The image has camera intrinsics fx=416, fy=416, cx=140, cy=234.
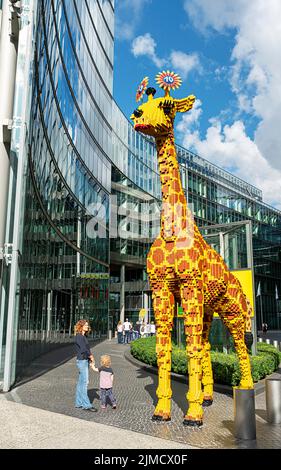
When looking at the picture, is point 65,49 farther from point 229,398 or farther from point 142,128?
point 229,398

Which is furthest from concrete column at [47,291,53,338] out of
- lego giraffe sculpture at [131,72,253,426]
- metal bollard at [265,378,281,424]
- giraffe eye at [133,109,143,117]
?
metal bollard at [265,378,281,424]

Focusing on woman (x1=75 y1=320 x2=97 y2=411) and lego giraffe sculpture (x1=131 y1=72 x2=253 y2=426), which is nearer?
lego giraffe sculpture (x1=131 y1=72 x2=253 y2=426)

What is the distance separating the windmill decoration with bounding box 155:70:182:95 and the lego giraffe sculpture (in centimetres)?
6

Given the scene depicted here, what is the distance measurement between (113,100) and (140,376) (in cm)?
2981

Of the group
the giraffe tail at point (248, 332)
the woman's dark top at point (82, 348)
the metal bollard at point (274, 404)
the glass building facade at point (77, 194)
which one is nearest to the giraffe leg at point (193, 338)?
the metal bollard at point (274, 404)

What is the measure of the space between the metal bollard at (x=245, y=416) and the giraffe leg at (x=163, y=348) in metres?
1.29

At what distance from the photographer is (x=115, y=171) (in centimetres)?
3834

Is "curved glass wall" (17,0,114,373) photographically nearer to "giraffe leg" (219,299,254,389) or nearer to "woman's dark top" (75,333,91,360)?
"woman's dark top" (75,333,91,360)

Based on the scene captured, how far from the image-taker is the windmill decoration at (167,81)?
730 centimetres

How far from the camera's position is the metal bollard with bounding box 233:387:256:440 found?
5.84 m

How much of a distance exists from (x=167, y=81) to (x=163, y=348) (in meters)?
4.60

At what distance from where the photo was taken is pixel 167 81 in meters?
7.31

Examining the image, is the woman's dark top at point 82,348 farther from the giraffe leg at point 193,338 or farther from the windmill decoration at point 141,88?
the windmill decoration at point 141,88
